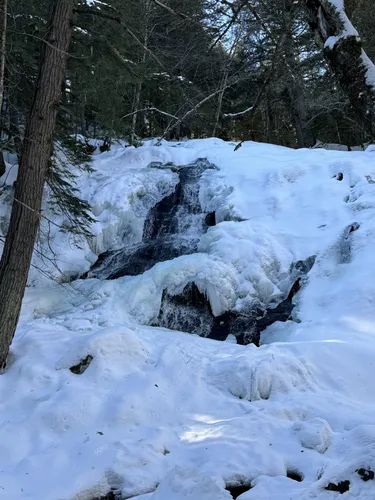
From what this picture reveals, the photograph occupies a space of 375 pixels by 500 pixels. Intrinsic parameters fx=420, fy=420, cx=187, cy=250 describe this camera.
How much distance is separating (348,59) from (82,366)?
4100 millimetres

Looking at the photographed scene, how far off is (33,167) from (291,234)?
212 inches

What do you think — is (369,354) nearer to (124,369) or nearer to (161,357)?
(161,357)

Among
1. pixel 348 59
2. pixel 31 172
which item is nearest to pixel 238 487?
pixel 348 59

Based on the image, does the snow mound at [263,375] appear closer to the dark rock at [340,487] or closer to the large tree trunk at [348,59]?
the dark rock at [340,487]

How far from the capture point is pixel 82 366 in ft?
16.0

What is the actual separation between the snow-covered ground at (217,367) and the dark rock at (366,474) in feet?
0.10

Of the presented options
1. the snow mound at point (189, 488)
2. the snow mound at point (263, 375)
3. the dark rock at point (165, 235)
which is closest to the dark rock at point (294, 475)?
the snow mound at point (189, 488)

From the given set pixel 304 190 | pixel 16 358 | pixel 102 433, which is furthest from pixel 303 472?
pixel 304 190

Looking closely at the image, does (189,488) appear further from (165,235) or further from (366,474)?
(165,235)

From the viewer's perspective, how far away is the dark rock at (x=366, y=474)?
2.51 m

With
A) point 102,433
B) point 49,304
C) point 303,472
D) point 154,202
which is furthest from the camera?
point 154,202

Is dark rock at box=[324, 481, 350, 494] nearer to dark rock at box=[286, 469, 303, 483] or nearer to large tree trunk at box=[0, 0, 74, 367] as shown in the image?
dark rock at box=[286, 469, 303, 483]

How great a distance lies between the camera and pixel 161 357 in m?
5.33

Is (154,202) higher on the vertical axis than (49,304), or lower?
higher
